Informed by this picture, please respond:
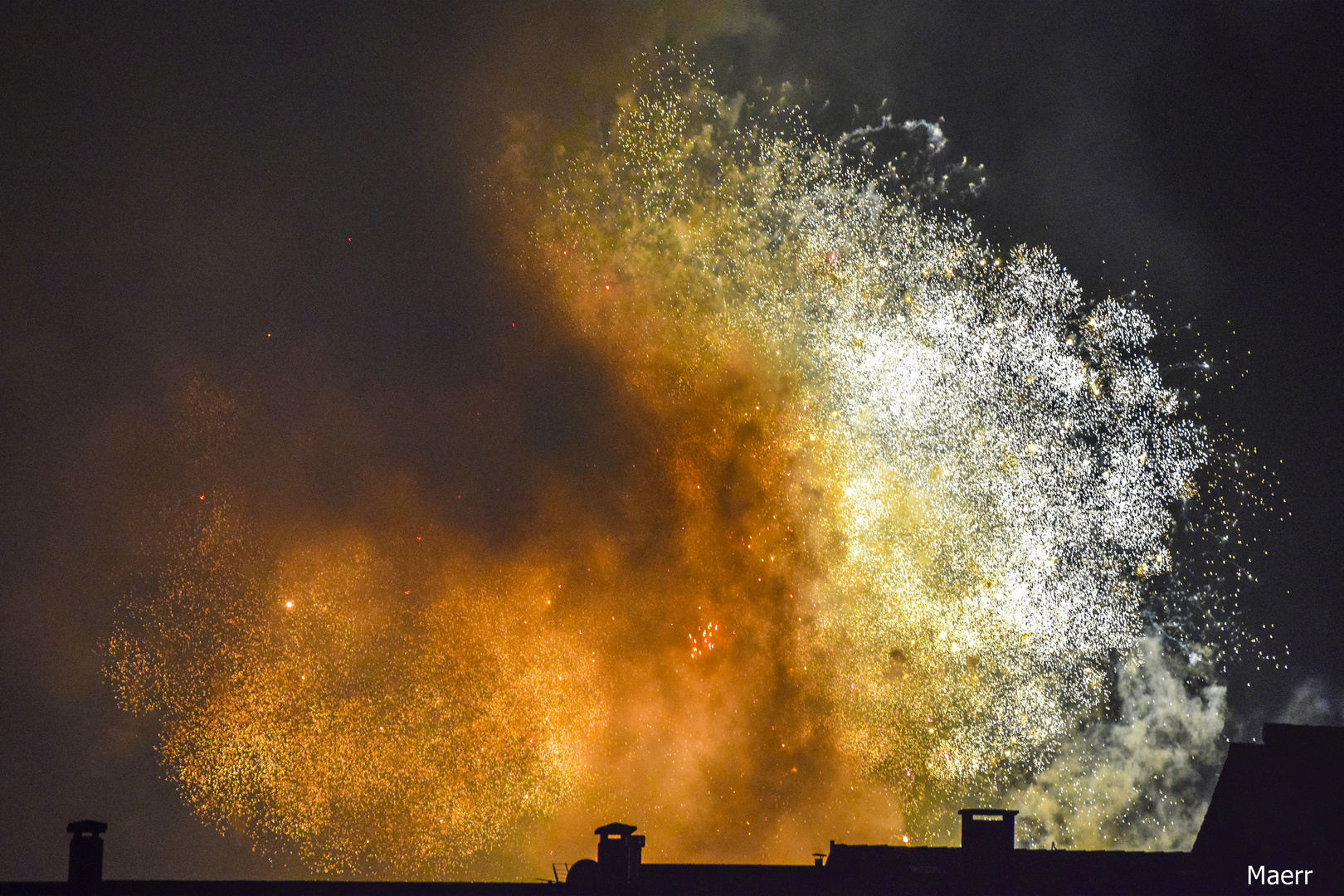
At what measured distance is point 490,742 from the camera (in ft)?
60.6

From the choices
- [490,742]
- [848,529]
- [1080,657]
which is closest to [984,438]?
[848,529]

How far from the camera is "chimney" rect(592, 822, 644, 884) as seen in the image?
479 inches

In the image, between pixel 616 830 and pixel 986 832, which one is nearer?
pixel 616 830

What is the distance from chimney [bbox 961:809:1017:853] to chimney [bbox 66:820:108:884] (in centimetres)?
1104

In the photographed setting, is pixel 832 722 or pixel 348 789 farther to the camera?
pixel 832 722

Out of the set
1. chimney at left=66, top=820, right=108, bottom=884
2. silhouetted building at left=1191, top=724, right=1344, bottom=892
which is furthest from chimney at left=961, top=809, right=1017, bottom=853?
chimney at left=66, top=820, right=108, bottom=884

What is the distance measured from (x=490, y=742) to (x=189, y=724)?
219 inches

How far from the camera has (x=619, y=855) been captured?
40.2ft

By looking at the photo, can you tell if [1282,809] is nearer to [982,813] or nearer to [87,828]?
[982,813]

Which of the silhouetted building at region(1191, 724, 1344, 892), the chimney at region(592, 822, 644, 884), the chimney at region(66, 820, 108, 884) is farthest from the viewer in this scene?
the silhouetted building at region(1191, 724, 1344, 892)

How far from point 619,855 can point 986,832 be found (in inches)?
208

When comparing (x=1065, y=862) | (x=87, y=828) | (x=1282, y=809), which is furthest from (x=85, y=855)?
(x=1282, y=809)

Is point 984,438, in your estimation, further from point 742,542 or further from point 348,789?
point 348,789

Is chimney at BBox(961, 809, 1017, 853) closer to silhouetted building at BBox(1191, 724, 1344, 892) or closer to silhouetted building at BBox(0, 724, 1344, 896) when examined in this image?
silhouetted building at BBox(0, 724, 1344, 896)
